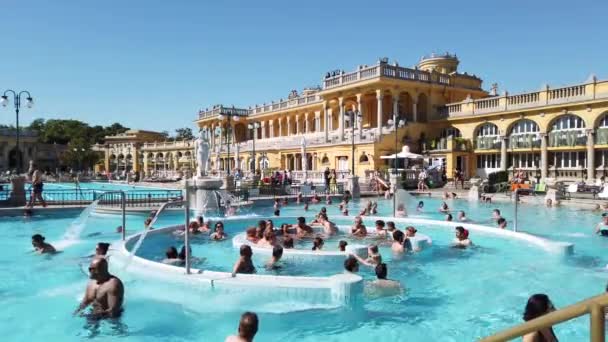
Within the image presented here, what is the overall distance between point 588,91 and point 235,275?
30.6 metres

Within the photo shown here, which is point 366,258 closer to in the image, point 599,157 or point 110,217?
point 110,217

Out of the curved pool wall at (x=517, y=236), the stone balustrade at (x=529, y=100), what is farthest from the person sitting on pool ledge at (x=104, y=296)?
the stone balustrade at (x=529, y=100)

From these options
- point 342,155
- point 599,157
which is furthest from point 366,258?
point 342,155

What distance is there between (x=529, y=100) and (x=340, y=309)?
31993 mm

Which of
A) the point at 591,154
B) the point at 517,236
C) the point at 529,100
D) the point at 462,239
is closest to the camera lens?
the point at 462,239

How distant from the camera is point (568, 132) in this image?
106 ft

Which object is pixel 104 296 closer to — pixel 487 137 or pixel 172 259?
pixel 172 259

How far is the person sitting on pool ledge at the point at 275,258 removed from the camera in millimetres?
10320

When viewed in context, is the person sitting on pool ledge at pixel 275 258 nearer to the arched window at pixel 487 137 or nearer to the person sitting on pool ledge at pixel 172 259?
the person sitting on pool ledge at pixel 172 259

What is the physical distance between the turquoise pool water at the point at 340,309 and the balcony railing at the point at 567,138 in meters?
19.8

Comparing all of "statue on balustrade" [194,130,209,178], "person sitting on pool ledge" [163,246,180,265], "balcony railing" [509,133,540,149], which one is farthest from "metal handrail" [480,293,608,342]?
"balcony railing" [509,133,540,149]

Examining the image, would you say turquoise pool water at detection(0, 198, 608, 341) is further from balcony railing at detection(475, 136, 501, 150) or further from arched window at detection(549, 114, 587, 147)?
balcony railing at detection(475, 136, 501, 150)

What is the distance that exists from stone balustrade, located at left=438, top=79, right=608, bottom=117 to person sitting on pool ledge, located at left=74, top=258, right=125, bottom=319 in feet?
104

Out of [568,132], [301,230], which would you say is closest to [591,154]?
[568,132]
